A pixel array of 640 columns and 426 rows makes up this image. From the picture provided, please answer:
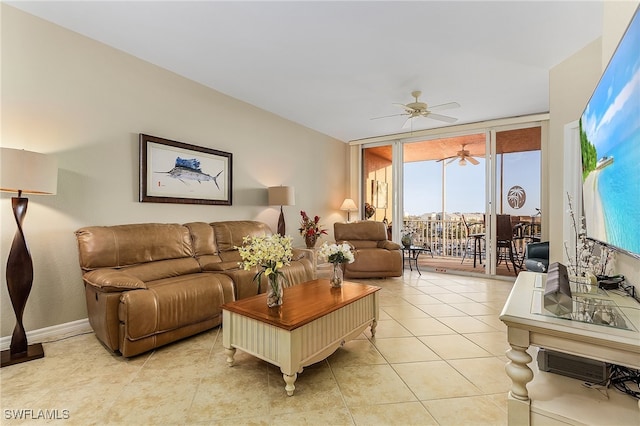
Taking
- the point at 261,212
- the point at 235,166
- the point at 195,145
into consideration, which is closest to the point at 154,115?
the point at 195,145

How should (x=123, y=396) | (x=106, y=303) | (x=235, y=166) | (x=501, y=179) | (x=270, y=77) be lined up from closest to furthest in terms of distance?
(x=123, y=396) → (x=106, y=303) → (x=270, y=77) → (x=235, y=166) → (x=501, y=179)

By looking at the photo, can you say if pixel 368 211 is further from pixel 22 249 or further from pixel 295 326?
pixel 22 249

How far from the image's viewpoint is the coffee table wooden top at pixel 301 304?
1.83 meters

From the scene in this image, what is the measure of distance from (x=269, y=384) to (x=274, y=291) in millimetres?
582

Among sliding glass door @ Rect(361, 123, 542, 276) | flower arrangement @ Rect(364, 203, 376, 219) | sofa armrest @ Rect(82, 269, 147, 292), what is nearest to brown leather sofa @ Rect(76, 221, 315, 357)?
sofa armrest @ Rect(82, 269, 147, 292)

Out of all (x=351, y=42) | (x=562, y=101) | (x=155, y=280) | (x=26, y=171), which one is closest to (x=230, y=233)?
(x=155, y=280)

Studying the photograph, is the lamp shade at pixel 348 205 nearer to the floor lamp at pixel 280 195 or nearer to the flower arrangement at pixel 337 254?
the floor lamp at pixel 280 195

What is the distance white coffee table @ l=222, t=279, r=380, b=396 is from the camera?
5.77 feet

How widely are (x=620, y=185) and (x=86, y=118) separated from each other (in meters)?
3.92

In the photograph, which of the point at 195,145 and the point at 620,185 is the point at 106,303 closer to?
the point at 195,145

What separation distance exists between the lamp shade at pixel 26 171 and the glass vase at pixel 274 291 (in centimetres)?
184

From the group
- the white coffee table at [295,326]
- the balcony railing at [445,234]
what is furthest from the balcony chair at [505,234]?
the white coffee table at [295,326]

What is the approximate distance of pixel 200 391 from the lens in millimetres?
1786

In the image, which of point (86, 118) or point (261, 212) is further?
point (261, 212)
